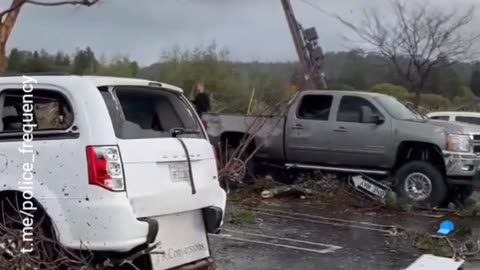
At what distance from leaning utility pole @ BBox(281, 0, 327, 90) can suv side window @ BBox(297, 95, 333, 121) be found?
5.53m

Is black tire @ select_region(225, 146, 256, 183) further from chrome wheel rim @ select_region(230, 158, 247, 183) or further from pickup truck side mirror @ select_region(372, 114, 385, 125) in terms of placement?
pickup truck side mirror @ select_region(372, 114, 385, 125)

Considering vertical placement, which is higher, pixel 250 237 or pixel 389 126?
pixel 389 126

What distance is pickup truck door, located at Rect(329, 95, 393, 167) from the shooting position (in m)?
13.5

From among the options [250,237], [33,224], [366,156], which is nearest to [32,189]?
[33,224]

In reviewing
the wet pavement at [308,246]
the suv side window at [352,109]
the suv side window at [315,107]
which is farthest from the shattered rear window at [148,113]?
the suv side window at [315,107]

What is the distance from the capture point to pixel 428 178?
→ 1309 centimetres

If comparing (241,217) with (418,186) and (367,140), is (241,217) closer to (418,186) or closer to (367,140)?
(367,140)

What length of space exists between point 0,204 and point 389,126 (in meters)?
8.82

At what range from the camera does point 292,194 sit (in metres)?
14.1

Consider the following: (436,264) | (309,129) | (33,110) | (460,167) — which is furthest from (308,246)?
(309,129)

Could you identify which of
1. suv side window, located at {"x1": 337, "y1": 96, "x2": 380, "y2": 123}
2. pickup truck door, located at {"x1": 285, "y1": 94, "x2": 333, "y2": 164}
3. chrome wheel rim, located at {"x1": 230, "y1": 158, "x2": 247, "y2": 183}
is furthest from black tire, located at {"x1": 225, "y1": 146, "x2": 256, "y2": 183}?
suv side window, located at {"x1": 337, "y1": 96, "x2": 380, "y2": 123}

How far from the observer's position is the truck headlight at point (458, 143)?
12.9m

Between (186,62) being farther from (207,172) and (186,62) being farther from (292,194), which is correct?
(207,172)

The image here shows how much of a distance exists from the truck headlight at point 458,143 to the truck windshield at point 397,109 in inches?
39.6
